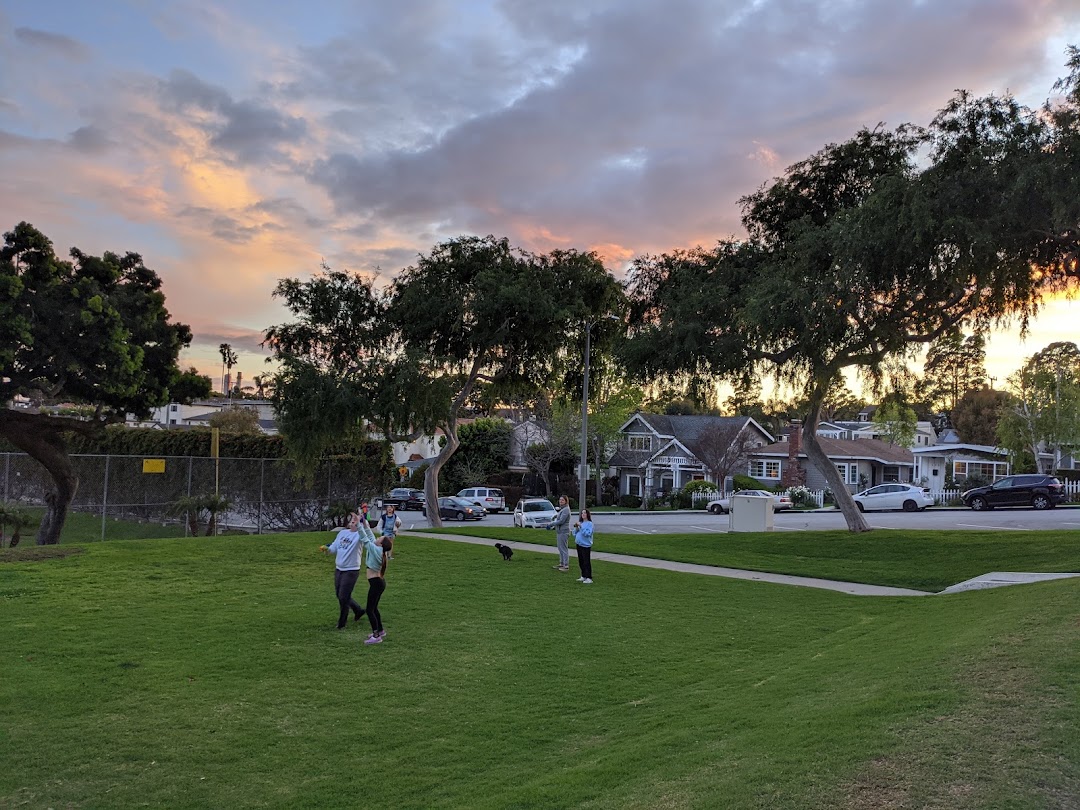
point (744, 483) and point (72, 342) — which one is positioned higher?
point (72, 342)

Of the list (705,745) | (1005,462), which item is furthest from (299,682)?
(1005,462)

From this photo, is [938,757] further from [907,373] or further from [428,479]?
[428,479]

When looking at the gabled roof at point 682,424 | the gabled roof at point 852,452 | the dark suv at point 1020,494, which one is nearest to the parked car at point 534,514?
the dark suv at point 1020,494

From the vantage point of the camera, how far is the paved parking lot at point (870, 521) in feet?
111

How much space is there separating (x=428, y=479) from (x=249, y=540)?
414 inches

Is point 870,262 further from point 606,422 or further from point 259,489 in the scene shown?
point 606,422

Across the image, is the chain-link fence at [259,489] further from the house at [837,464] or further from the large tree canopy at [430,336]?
the house at [837,464]

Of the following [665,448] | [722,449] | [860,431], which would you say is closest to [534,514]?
[722,449]

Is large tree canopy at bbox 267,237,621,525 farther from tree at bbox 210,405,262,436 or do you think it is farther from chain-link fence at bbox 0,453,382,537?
tree at bbox 210,405,262,436

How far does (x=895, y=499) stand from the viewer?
45438 millimetres

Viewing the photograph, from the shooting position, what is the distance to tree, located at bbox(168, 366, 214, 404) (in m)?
28.2

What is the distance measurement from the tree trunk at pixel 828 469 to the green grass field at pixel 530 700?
12259 mm

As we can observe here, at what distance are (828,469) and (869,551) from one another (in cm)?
353

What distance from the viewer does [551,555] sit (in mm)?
23234
